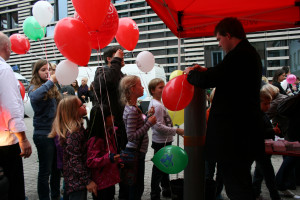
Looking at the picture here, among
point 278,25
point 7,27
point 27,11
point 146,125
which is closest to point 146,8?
point 27,11

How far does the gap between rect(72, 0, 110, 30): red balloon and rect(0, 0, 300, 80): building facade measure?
13880 millimetres

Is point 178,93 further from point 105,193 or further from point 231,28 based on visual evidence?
A: point 105,193

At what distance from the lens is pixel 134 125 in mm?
2770

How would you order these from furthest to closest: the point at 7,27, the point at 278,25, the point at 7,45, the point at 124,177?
the point at 7,27, the point at 278,25, the point at 124,177, the point at 7,45

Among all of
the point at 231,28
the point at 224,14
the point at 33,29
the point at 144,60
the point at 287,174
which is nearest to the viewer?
the point at 231,28

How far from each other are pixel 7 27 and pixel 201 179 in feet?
107

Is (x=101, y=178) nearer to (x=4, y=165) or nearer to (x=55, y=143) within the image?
(x=4, y=165)

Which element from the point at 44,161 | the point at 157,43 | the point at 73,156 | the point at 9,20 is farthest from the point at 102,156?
the point at 9,20


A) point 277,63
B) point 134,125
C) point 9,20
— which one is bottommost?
point 134,125

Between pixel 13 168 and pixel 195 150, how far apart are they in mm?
1756

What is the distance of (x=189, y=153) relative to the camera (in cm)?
274

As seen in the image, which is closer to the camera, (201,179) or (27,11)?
(201,179)

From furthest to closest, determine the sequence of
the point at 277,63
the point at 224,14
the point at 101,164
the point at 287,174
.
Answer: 1. the point at 277,63
2. the point at 224,14
3. the point at 287,174
4. the point at 101,164

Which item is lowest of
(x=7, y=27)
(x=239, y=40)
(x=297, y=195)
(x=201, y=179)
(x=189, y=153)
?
(x=297, y=195)
